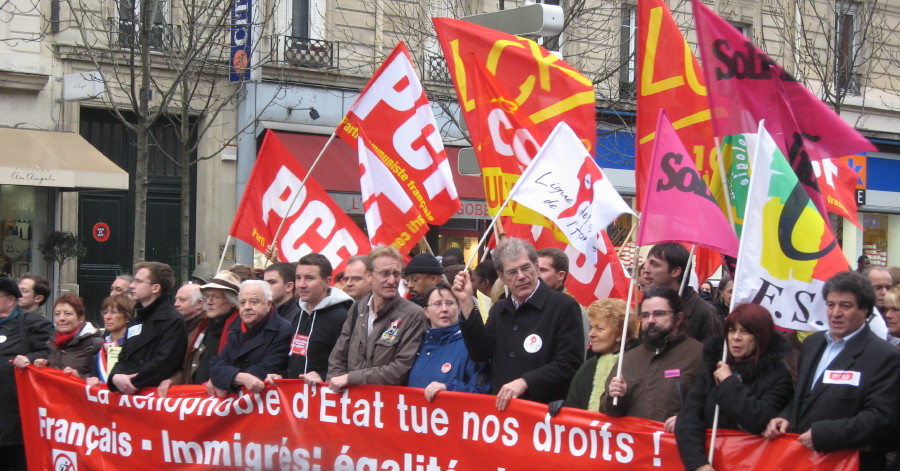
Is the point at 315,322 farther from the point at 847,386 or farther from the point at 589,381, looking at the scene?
the point at 847,386

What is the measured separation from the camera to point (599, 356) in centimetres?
599

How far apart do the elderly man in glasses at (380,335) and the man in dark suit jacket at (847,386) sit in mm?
2300

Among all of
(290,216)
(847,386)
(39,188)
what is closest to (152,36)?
(39,188)

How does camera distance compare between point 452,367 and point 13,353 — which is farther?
point 13,353

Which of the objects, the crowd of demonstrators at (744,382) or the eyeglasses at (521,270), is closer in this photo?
the crowd of demonstrators at (744,382)

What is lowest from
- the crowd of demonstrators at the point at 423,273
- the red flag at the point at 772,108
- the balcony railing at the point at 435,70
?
the crowd of demonstrators at the point at 423,273

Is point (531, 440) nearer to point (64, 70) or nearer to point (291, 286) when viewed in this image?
point (291, 286)

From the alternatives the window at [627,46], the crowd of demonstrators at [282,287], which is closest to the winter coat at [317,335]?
the crowd of demonstrators at [282,287]

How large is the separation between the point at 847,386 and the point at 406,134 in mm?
5038

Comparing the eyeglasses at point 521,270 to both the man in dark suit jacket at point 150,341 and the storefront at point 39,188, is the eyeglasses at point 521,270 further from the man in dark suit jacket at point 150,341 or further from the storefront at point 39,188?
the storefront at point 39,188

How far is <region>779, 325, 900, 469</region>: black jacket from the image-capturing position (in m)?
4.51

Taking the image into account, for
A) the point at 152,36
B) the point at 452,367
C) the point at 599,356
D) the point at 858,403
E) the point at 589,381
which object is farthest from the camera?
the point at 152,36

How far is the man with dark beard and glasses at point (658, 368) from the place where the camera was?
5.44 meters

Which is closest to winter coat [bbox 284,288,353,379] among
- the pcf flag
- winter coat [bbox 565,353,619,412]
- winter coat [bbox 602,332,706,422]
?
winter coat [bbox 565,353,619,412]
